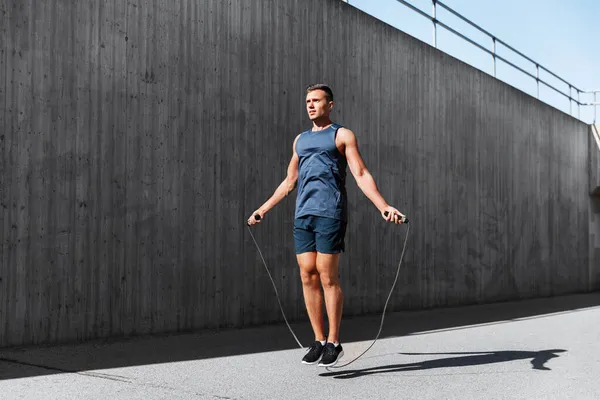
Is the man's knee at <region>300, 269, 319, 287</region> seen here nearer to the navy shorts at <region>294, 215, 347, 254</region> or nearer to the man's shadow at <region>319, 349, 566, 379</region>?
the navy shorts at <region>294, 215, 347, 254</region>

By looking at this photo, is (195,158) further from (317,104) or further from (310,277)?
(310,277)

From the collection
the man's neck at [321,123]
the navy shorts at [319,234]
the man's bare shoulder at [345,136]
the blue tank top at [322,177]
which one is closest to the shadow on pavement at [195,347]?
the navy shorts at [319,234]

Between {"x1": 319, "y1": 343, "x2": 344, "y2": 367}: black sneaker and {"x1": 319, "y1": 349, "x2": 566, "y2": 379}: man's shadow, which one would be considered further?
{"x1": 319, "y1": 349, "x2": 566, "y2": 379}: man's shadow

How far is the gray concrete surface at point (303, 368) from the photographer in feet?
15.4

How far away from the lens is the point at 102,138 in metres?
6.79

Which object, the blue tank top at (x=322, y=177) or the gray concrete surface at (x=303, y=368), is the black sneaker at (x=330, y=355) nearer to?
the gray concrete surface at (x=303, y=368)

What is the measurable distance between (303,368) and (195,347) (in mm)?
1287

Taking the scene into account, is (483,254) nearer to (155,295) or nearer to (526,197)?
(526,197)

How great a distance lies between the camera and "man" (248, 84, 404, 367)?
5293 millimetres

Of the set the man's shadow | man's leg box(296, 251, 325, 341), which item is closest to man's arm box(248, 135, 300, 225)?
man's leg box(296, 251, 325, 341)

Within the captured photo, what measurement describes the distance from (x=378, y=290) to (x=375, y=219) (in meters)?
0.93

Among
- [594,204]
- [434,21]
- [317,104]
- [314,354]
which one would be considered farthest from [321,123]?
[594,204]

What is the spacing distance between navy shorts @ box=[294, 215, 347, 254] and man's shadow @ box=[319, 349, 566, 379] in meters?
0.84

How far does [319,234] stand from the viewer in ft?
17.4
